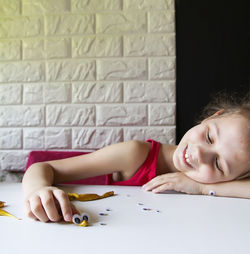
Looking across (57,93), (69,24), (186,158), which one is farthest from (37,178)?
(69,24)

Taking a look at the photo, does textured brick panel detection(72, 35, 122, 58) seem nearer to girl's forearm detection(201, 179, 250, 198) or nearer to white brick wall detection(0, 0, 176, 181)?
white brick wall detection(0, 0, 176, 181)

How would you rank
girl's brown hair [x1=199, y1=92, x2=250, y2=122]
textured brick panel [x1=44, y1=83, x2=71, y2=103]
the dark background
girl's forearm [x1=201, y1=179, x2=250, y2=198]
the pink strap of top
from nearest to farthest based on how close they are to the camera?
1. girl's forearm [x1=201, y1=179, x2=250, y2=198]
2. the pink strap of top
3. girl's brown hair [x1=199, y1=92, x2=250, y2=122]
4. the dark background
5. textured brick panel [x1=44, y1=83, x2=71, y2=103]

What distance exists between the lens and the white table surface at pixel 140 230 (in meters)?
0.43

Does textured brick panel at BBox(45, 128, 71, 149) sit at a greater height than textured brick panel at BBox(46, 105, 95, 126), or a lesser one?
lesser

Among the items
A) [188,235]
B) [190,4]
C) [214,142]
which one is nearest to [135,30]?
[190,4]

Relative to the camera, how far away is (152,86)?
1353mm

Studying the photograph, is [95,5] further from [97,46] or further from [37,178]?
[37,178]

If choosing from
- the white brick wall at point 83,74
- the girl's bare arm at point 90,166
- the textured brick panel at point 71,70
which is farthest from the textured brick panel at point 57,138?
the girl's bare arm at point 90,166

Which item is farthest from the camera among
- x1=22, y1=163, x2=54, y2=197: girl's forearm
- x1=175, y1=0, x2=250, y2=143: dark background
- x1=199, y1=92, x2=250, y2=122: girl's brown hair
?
x1=175, y1=0, x2=250, y2=143: dark background

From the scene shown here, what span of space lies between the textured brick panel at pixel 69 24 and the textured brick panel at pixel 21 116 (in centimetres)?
42

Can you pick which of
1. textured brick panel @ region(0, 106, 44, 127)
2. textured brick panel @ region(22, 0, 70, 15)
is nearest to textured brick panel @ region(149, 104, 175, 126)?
textured brick panel @ region(0, 106, 44, 127)

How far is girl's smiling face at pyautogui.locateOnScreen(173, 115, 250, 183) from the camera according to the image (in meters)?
0.86

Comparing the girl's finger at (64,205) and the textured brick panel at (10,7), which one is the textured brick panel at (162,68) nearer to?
the textured brick panel at (10,7)

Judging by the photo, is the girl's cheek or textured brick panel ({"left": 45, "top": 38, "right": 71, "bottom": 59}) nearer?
the girl's cheek
